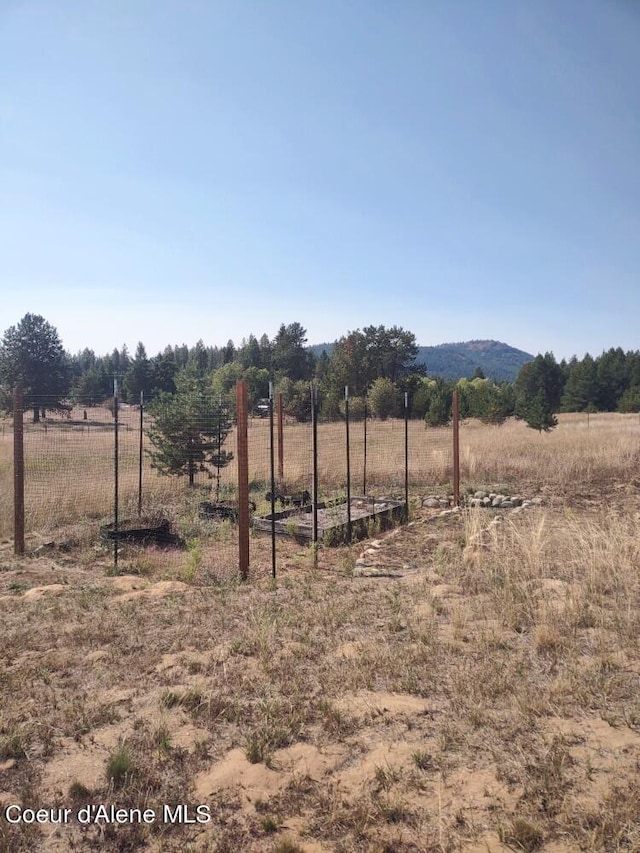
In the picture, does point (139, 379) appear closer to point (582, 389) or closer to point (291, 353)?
point (291, 353)

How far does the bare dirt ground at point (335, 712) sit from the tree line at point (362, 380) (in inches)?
577

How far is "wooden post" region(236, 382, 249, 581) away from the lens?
5.56 m

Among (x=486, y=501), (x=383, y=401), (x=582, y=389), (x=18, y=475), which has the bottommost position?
(x=486, y=501)

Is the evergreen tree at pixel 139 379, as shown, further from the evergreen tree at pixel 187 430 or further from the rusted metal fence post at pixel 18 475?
the rusted metal fence post at pixel 18 475

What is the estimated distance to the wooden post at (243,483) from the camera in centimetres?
556

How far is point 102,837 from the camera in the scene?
205cm

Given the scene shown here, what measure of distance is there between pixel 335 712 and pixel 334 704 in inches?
4.4

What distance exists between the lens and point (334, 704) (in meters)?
2.92

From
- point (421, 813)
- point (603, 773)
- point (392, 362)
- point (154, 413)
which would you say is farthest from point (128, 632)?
point (392, 362)

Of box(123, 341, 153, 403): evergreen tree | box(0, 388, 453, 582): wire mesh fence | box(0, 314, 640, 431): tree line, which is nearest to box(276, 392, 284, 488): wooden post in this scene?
box(0, 388, 453, 582): wire mesh fence

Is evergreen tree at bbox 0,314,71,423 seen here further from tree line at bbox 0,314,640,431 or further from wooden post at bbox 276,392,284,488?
wooden post at bbox 276,392,284,488

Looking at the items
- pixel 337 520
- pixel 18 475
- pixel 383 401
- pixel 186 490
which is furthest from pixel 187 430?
pixel 383 401

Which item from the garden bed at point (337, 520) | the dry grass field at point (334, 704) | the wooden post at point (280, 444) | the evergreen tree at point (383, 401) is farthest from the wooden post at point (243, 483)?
the evergreen tree at point (383, 401)

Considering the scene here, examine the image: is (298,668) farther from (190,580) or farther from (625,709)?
(190,580)
